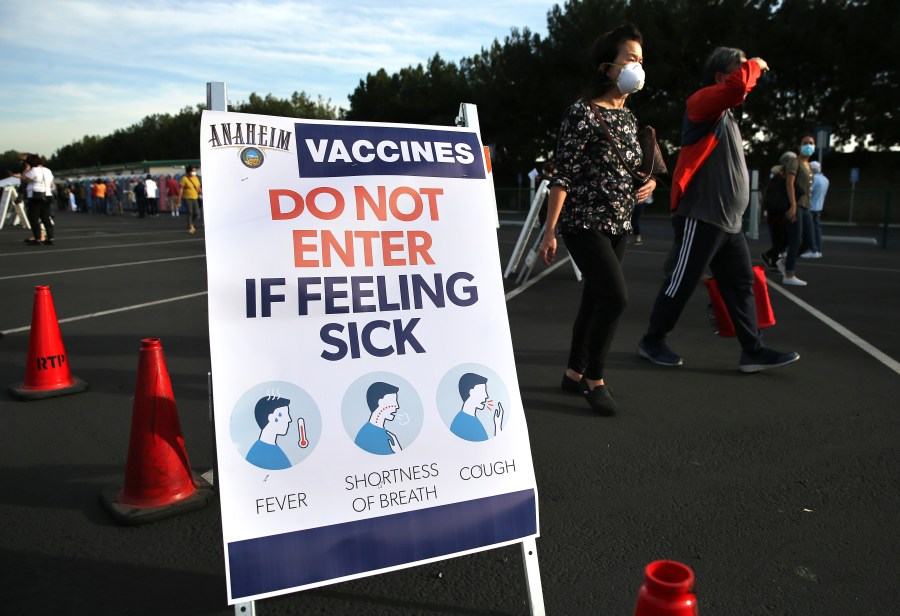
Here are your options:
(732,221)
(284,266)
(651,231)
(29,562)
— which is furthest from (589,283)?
(651,231)

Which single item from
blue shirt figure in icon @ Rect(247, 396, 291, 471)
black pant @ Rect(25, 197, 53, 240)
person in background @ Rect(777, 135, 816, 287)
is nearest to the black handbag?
blue shirt figure in icon @ Rect(247, 396, 291, 471)

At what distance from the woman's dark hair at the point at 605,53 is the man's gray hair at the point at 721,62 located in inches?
30.8

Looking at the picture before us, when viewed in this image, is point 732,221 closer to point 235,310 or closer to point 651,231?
point 235,310

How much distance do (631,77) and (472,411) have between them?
2.21 m

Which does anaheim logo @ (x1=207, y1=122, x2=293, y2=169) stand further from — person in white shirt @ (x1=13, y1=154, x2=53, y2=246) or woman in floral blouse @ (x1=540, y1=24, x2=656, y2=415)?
person in white shirt @ (x1=13, y1=154, x2=53, y2=246)

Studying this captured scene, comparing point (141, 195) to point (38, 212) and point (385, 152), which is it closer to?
point (38, 212)

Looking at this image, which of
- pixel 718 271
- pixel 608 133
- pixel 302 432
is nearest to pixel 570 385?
pixel 718 271

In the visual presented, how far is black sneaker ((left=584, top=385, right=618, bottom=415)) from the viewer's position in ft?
13.6

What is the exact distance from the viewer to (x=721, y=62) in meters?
4.49

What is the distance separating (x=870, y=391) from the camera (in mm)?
4617

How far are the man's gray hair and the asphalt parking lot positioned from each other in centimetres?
199

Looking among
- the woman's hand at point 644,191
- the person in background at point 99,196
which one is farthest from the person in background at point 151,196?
the woman's hand at point 644,191

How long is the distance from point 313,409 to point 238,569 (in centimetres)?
50

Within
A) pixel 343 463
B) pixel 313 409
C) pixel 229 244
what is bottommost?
pixel 343 463
